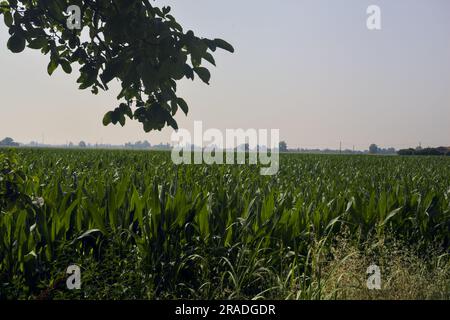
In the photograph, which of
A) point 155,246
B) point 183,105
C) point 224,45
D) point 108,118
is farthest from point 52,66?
point 155,246

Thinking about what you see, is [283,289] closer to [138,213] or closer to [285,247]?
[285,247]

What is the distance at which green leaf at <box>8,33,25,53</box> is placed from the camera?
2.40m

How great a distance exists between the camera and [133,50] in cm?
228

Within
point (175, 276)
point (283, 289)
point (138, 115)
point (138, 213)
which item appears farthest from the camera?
point (138, 213)

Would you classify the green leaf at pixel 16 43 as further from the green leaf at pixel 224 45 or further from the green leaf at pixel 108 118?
the green leaf at pixel 224 45

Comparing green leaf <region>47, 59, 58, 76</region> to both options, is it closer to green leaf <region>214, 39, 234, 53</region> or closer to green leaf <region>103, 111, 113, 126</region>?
green leaf <region>103, 111, 113, 126</region>

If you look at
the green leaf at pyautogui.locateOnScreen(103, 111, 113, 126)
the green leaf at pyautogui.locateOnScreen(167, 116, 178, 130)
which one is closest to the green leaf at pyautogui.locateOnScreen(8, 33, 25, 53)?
the green leaf at pyautogui.locateOnScreen(103, 111, 113, 126)

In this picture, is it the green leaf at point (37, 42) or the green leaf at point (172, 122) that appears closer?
the green leaf at point (172, 122)

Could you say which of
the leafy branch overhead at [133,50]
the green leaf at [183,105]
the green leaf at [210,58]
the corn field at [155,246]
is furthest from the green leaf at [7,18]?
the green leaf at [210,58]

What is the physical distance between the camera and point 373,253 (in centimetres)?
439

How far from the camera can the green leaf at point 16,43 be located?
2400 mm
